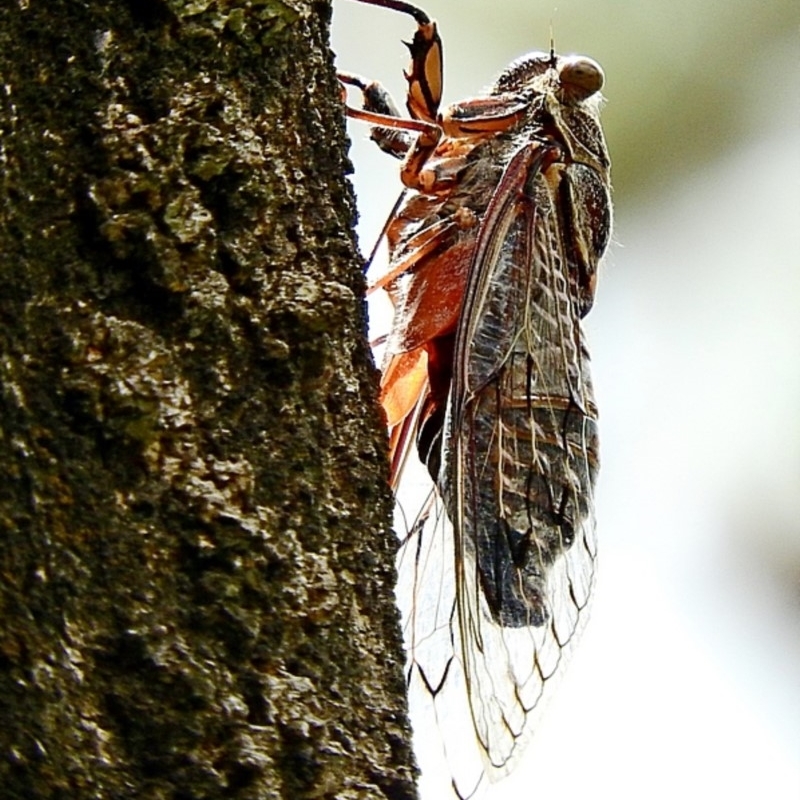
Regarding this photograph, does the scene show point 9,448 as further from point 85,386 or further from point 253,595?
point 253,595

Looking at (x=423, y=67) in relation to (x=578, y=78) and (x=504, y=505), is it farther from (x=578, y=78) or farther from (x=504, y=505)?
(x=504, y=505)

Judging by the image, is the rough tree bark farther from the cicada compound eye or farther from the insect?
the cicada compound eye

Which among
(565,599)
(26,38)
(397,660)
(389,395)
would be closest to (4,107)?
(26,38)

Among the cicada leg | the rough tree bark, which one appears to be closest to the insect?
the cicada leg

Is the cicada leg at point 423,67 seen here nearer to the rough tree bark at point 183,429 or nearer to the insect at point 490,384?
the insect at point 490,384

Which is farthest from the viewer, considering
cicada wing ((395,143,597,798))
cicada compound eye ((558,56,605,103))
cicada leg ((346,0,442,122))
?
cicada compound eye ((558,56,605,103))

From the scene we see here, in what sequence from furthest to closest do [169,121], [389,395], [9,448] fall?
[389,395]
[169,121]
[9,448]
